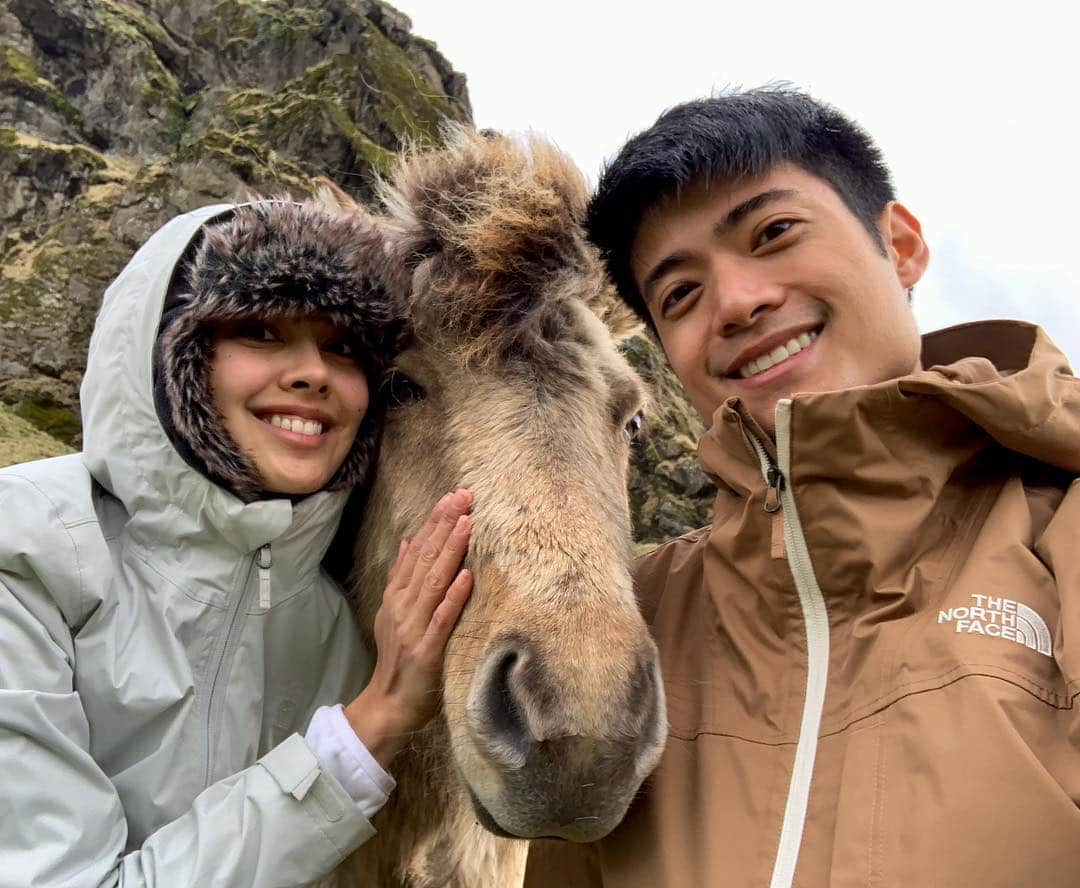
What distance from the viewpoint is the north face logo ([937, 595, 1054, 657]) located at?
1.42 metres

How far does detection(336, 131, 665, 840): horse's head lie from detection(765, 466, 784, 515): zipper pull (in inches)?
17.8

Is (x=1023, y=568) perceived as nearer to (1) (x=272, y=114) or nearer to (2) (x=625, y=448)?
(2) (x=625, y=448)

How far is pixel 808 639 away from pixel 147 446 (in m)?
1.96

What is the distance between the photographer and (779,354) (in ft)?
6.84

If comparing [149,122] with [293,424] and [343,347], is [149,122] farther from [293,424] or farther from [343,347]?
[293,424]

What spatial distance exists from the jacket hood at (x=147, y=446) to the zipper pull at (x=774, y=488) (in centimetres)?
145

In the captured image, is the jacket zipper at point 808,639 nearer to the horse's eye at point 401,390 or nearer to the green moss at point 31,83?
the horse's eye at point 401,390

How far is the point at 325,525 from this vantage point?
2.51 m

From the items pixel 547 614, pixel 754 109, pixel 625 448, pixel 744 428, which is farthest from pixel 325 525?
pixel 754 109

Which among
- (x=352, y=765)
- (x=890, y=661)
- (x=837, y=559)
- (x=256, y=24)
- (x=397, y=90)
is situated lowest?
(x=352, y=765)

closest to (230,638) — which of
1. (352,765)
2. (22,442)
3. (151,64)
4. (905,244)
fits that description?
(352,765)

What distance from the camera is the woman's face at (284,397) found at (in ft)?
7.75

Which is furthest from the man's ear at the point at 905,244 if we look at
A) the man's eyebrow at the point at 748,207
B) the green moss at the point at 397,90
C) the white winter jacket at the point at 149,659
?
the green moss at the point at 397,90

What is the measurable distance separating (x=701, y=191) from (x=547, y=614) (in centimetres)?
135
